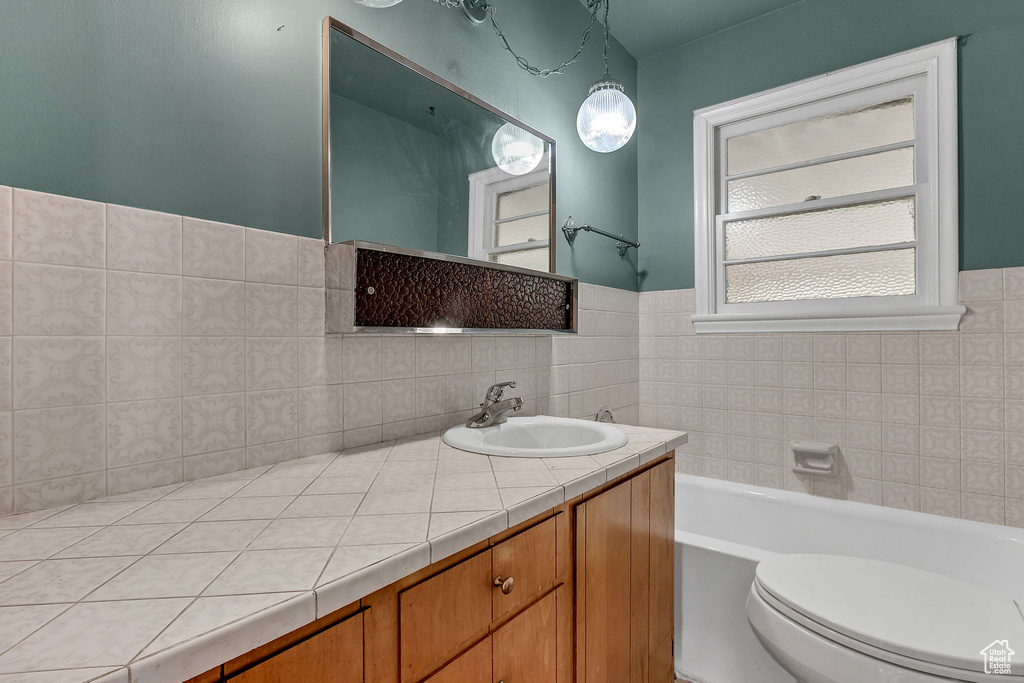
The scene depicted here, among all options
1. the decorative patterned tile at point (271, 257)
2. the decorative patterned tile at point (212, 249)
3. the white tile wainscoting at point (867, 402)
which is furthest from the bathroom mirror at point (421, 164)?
the white tile wainscoting at point (867, 402)

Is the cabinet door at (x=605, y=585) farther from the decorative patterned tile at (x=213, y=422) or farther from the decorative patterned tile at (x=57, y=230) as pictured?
the decorative patterned tile at (x=57, y=230)

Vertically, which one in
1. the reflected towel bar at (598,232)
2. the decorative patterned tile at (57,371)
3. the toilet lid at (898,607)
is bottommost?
the toilet lid at (898,607)

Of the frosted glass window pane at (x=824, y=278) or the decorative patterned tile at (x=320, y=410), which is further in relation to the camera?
the frosted glass window pane at (x=824, y=278)

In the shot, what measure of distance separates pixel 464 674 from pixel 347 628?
0.28 meters

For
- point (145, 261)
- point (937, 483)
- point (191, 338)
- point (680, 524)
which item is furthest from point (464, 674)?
point (937, 483)

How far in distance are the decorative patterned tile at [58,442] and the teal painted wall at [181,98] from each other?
0.38 meters

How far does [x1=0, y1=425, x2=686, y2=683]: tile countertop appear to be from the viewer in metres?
0.46

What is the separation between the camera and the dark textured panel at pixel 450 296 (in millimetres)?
1245

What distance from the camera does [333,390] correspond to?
122 centimetres

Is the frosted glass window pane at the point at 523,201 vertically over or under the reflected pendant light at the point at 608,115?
under

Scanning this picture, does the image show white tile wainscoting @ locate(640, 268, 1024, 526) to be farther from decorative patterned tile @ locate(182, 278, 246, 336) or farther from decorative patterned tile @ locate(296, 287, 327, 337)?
decorative patterned tile @ locate(182, 278, 246, 336)

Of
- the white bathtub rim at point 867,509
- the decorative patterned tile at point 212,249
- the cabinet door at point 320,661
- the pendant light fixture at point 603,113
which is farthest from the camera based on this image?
the pendant light fixture at point 603,113

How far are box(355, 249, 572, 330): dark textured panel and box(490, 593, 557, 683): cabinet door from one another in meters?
0.74

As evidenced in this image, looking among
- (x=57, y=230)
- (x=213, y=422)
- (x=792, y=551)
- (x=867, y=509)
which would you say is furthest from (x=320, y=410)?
(x=867, y=509)
